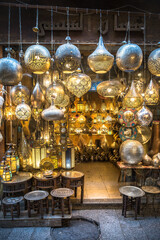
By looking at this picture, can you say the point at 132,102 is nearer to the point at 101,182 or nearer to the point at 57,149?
the point at 57,149

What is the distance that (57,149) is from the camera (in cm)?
560

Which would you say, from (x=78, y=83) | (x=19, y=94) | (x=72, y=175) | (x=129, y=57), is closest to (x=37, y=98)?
(x=19, y=94)

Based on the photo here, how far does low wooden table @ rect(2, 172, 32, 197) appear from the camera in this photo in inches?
179

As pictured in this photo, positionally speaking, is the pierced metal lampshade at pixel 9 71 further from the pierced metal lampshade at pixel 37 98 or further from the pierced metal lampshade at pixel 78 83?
the pierced metal lampshade at pixel 37 98

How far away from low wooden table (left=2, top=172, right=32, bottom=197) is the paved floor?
1.60 m

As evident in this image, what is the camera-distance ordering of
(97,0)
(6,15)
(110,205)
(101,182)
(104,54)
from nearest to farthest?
(104,54), (97,0), (6,15), (110,205), (101,182)

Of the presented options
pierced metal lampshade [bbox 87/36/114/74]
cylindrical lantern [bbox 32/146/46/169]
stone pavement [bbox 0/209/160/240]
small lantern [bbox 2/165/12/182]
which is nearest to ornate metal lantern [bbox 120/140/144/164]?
stone pavement [bbox 0/209/160/240]

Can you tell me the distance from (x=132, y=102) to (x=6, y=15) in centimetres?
352

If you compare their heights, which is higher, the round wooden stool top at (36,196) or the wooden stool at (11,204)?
the round wooden stool top at (36,196)

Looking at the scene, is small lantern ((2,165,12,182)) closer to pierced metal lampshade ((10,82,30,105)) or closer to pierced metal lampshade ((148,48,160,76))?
pierced metal lampshade ((10,82,30,105))

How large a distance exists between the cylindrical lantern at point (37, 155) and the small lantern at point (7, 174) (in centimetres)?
77

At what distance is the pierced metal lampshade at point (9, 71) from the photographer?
273 centimetres

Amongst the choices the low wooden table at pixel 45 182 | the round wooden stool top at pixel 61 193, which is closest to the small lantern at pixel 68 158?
the low wooden table at pixel 45 182

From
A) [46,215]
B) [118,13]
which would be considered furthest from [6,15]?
[46,215]
